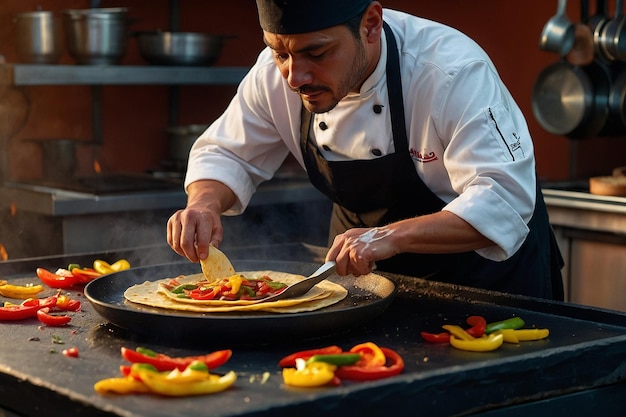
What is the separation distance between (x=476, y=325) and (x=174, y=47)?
2.65m

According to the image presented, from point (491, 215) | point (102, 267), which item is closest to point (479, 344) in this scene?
point (491, 215)

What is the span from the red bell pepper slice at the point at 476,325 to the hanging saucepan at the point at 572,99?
7.88ft

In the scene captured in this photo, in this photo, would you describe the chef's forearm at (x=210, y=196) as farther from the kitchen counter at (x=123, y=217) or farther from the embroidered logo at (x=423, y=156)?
the kitchen counter at (x=123, y=217)

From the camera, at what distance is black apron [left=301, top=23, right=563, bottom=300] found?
2.58m

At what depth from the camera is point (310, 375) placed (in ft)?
5.47

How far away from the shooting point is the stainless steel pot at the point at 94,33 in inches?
163

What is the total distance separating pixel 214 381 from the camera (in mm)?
1646

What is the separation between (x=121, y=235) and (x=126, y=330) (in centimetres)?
197

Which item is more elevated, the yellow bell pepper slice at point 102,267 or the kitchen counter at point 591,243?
the yellow bell pepper slice at point 102,267

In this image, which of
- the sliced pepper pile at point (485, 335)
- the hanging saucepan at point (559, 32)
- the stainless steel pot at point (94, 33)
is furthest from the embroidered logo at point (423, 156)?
the stainless steel pot at point (94, 33)

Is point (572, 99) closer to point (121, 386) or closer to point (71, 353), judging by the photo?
point (71, 353)

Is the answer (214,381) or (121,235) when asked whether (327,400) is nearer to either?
(214,381)

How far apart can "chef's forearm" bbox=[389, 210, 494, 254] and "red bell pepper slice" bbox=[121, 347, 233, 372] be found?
0.58 metres

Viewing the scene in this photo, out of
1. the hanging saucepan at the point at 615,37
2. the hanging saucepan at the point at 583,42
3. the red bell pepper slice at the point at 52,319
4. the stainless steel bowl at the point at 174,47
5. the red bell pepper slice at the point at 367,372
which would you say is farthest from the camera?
the stainless steel bowl at the point at 174,47
